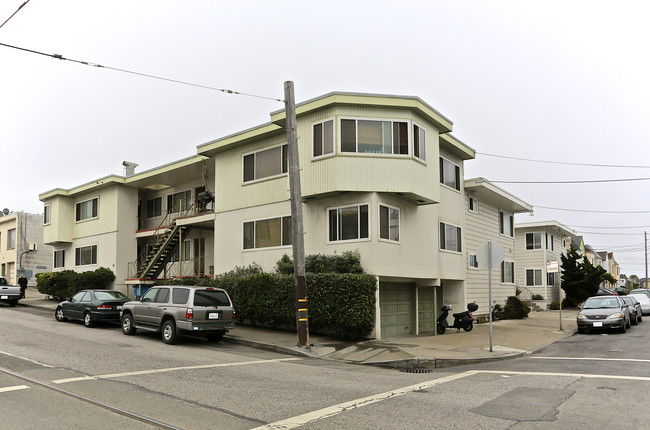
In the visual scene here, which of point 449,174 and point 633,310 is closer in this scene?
point 449,174

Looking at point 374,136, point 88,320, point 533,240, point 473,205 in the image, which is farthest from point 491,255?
point 533,240

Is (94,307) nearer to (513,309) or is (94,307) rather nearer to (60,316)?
(60,316)

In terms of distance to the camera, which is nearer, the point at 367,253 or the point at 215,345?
the point at 215,345

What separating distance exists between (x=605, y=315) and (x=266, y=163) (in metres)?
14.2

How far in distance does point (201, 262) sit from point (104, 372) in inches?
694

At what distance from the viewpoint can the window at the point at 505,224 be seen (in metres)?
30.0

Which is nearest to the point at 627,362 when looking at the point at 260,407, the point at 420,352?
the point at 420,352

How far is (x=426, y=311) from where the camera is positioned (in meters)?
22.0

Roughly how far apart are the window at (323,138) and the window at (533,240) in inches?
1176

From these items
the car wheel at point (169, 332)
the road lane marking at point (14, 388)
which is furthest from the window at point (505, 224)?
the road lane marking at point (14, 388)

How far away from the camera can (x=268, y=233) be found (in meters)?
20.6

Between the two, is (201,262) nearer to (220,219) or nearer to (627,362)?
(220,219)

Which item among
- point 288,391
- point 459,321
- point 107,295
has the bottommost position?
point 459,321

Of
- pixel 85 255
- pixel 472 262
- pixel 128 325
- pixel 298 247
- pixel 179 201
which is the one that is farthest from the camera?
pixel 85 255
